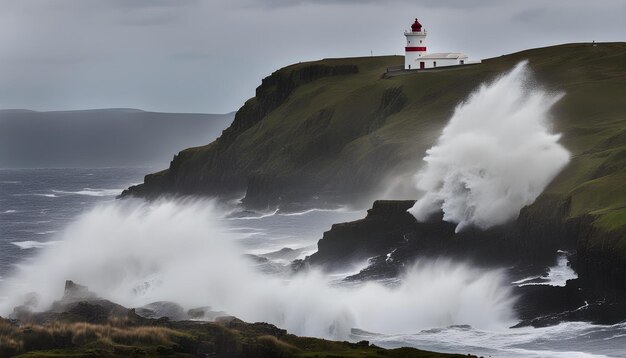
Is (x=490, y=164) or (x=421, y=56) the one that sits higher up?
(x=421, y=56)

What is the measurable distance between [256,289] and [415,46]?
8337cm

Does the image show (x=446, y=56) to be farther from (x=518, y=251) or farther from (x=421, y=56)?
(x=518, y=251)

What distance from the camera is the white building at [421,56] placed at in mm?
137125

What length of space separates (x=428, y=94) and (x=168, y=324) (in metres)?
80.0

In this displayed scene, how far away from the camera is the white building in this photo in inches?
5399

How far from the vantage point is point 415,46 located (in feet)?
458

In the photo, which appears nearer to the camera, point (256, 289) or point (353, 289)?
point (256, 289)

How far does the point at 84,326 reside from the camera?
42.2 meters

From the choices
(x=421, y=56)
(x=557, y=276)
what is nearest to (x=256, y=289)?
(x=557, y=276)

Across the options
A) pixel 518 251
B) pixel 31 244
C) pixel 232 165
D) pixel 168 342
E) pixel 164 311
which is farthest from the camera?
pixel 232 165

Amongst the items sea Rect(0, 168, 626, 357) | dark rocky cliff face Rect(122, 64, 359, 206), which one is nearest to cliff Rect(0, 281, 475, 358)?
sea Rect(0, 168, 626, 357)

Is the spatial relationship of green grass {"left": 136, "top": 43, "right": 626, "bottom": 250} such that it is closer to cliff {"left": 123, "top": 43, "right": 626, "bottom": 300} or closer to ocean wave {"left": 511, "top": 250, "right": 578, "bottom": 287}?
cliff {"left": 123, "top": 43, "right": 626, "bottom": 300}

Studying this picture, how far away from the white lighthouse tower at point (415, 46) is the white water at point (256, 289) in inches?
2461

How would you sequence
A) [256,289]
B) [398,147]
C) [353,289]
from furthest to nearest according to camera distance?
[398,147], [353,289], [256,289]
